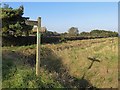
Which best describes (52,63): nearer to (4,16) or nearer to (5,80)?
(4,16)

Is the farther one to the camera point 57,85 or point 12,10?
point 12,10

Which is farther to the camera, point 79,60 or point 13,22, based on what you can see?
point 13,22

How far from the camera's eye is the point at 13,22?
59.0 ft

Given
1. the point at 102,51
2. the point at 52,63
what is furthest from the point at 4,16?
the point at 102,51

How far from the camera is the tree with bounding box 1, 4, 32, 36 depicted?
17562 mm

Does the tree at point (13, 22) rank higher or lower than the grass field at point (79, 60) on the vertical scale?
higher

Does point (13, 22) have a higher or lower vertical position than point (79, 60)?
higher

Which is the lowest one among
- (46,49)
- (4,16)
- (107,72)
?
(107,72)

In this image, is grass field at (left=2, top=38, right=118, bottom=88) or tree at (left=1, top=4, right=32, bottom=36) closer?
grass field at (left=2, top=38, right=118, bottom=88)

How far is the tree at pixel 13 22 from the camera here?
1756 centimetres

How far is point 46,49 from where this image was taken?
16.3 metres

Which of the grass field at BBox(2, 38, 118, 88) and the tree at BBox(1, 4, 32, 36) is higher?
the tree at BBox(1, 4, 32, 36)

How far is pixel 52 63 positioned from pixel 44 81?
6524 mm

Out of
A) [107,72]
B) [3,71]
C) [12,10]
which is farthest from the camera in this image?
[12,10]
